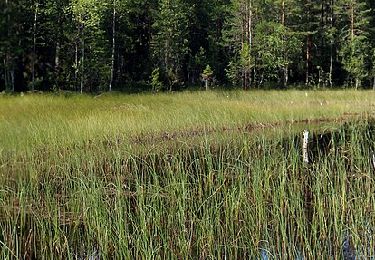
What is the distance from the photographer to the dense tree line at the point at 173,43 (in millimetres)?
27172

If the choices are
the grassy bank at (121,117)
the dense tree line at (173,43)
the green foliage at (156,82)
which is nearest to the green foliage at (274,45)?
the dense tree line at (173,43)

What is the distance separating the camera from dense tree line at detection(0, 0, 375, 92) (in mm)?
27172

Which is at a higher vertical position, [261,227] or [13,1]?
[13,1]

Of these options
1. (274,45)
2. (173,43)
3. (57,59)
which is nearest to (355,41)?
(274,45)

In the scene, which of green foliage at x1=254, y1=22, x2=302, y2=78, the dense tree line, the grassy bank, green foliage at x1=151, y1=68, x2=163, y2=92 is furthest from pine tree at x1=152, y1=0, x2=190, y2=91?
the grassy bank

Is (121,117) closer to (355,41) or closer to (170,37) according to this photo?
(170,37)

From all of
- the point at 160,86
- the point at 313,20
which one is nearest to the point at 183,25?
the point at 160,86

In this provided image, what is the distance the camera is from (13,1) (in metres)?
26.0

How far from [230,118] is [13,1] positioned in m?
18.2

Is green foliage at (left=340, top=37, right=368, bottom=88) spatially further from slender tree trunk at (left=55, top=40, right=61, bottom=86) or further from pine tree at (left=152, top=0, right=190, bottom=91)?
slender tree trunk at (left=55, top=40, right=61, bottom=86)

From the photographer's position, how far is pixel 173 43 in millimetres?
34156

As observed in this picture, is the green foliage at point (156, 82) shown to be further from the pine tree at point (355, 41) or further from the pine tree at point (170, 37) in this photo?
the pine tree at point (355, 41)

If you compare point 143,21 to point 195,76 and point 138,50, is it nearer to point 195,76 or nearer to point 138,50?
point 138,50

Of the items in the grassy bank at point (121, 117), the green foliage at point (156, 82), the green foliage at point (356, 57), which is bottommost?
the grassy bank at point (121, 117)
